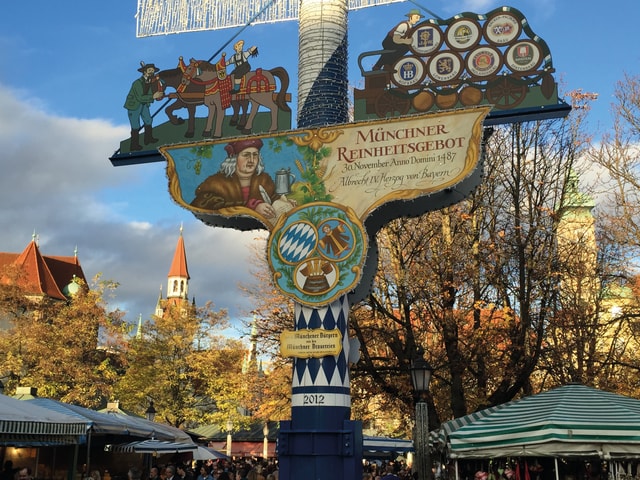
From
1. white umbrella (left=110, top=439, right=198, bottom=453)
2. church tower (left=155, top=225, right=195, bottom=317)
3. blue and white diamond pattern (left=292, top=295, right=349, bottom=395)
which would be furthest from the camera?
church tower (left=155, top=225, right=195, bottom=317)

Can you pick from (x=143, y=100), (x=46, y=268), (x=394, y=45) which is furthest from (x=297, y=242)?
(x=46, y=268)

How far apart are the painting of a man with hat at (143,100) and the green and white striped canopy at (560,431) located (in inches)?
393

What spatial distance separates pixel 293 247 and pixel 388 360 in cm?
757

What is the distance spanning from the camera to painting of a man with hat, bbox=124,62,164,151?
16.5m

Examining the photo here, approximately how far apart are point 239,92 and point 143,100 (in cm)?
244

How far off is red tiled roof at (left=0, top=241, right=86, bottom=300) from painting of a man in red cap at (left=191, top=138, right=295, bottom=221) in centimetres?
5068

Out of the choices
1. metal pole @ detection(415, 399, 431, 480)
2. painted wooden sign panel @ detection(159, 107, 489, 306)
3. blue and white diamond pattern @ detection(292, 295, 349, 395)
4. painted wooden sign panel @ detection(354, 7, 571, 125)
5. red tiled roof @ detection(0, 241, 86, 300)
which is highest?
red tiled roof @ detection(0, 241, 86, 300)

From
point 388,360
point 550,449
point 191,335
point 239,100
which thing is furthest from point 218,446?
point 550,449

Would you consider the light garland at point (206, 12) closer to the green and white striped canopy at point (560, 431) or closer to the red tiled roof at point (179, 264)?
the green and white striped canopy at point (560, 431)

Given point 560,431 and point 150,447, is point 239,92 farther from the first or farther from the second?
point 150,447

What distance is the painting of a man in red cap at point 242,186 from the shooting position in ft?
48.4

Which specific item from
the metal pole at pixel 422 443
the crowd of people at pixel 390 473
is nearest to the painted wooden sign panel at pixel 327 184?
the metal pole at pixel 422 443

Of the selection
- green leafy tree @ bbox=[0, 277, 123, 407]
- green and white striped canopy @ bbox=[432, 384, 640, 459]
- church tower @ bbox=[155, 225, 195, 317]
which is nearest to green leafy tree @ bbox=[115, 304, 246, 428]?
green leafy tree @ bbox=[0, 277, 123, 407]

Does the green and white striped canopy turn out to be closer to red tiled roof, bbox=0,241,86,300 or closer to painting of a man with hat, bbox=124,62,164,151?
painting of a man with hat, bbox=124,62,164,151
